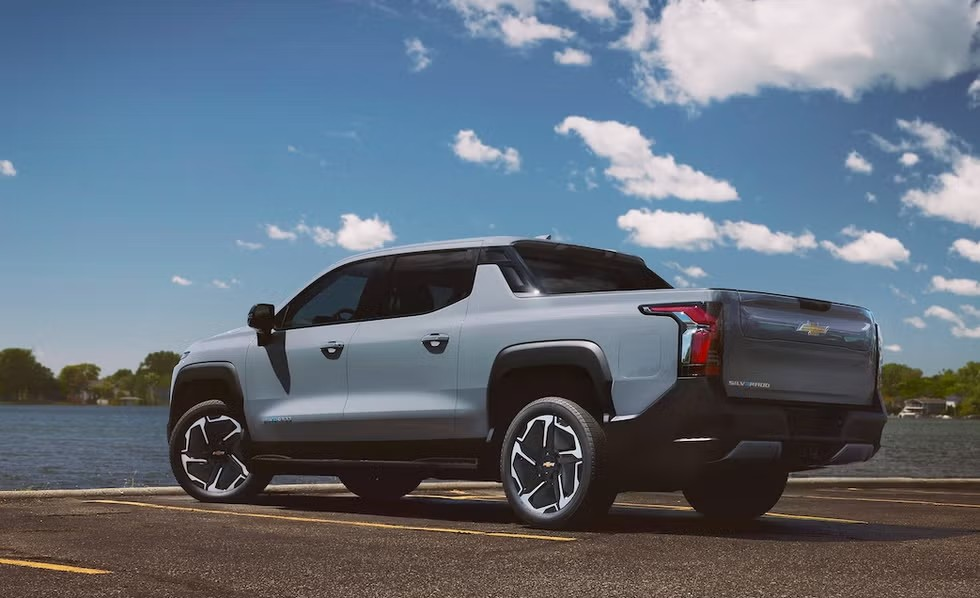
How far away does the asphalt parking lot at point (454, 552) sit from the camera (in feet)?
16.5

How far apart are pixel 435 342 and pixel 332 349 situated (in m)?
1.08

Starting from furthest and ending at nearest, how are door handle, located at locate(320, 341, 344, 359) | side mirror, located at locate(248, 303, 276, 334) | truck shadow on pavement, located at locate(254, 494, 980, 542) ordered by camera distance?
side mirror, located at locate(248, 303, 276, 334) < door handle, located at locate(320, 341, 344, 359) < truck shadow on pavement, located at locate(254, 494, 980, 542)

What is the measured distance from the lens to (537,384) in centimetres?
775

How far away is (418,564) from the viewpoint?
5.67 m

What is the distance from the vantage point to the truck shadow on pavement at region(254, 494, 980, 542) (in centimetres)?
736

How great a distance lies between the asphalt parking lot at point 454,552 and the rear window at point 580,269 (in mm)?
1608

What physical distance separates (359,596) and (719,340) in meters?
2.97

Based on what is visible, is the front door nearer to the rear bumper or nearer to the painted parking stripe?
the painted parking stripe

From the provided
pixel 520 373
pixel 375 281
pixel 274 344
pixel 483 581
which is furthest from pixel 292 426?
pixel 483 581

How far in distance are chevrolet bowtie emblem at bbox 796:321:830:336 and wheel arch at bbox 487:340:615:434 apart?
48.6 inches

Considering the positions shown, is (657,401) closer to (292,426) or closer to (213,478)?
(292,426)

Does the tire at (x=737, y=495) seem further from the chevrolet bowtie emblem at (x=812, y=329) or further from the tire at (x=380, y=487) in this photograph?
the tire at (x=380, y=487)

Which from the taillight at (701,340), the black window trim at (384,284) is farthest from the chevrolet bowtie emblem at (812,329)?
the black window trim at (384,284)

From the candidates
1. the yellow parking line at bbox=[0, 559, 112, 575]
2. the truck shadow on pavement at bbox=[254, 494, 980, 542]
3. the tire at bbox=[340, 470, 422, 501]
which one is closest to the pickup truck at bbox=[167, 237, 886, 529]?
the truck shadow on pavement at bbox=[254, 494, 980, 542]
